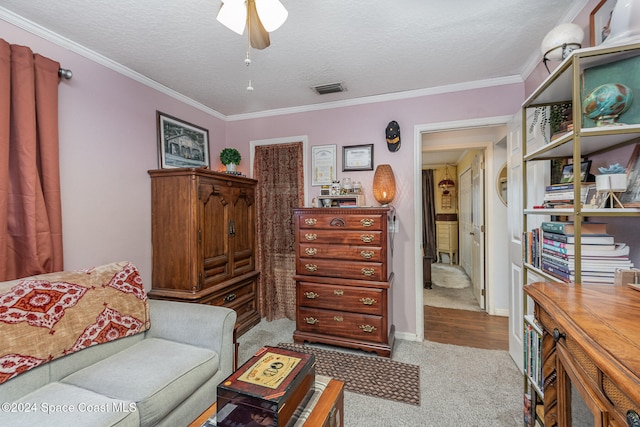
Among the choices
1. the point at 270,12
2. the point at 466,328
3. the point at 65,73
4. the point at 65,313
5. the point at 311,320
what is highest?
the point at 65,73

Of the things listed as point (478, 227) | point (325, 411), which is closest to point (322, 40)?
point (325, 411)

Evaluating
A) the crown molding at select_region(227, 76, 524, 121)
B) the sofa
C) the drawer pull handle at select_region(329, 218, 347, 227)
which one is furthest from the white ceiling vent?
the sofa

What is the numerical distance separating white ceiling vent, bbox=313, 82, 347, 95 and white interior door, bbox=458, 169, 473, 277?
3.46 meters

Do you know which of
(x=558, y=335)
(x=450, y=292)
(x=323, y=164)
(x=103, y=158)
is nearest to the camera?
(x=558, y=335)

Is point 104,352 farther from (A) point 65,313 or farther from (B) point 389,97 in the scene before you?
(B) point 389,97

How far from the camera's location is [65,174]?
6.64 ft

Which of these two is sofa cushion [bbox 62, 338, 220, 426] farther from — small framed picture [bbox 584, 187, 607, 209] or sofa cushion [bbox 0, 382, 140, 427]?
small framed picture [bbox 584, 187, 607, 209]

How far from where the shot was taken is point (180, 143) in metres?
2.98

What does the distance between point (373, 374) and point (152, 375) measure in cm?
162

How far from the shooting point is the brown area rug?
2.08 m

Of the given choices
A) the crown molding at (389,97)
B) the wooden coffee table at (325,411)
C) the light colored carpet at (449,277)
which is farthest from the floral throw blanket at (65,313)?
the light colored carpet at (449,277)

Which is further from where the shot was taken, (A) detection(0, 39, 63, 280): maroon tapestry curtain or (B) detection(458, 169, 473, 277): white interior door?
(B) detection(458, 169, 473, 277): white interior door

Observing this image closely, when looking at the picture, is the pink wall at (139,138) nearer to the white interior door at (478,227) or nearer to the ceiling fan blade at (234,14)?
the white interior door at (478,227)

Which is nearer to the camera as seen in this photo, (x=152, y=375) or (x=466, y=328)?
(x=152, y=375)
